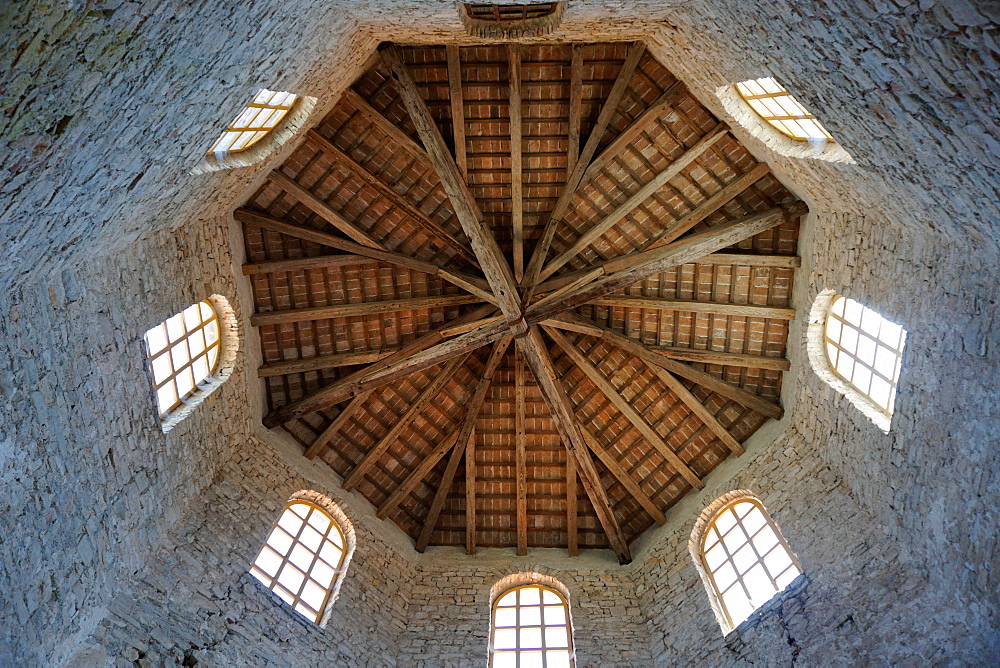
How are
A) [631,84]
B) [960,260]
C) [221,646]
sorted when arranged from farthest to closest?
[631,84] → [221,646] → [960,260]

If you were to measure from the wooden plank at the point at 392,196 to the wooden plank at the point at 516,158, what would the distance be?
3.18 ft

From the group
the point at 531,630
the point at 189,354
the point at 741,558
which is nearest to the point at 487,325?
the point at 189,354

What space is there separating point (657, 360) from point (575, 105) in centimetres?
470

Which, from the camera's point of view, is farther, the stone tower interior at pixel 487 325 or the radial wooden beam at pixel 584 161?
the radial wooden beam at pixel 584 161

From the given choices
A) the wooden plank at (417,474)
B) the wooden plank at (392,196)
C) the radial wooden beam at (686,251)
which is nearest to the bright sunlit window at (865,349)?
the radial wooden beam at (686,251)

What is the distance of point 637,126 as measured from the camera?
12188mm

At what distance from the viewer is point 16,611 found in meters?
7.29

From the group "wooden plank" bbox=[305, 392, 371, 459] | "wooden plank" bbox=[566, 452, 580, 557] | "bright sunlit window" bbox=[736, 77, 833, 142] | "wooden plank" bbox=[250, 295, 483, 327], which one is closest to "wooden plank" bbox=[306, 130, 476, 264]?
"wooden plank" bbox=[250, 295, 483, 327]

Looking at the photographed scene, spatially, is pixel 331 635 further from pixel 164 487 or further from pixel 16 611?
pixel 16 611

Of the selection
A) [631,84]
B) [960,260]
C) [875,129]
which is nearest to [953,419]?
[960,260]

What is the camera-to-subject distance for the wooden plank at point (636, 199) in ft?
39.6

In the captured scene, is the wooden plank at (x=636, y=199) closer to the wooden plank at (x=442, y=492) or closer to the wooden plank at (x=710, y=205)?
the wooden plank at (x=710, y=205)

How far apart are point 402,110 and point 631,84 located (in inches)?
147

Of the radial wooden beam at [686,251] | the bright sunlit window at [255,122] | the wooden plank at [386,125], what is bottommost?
the bright sunlit window at [255,122]
